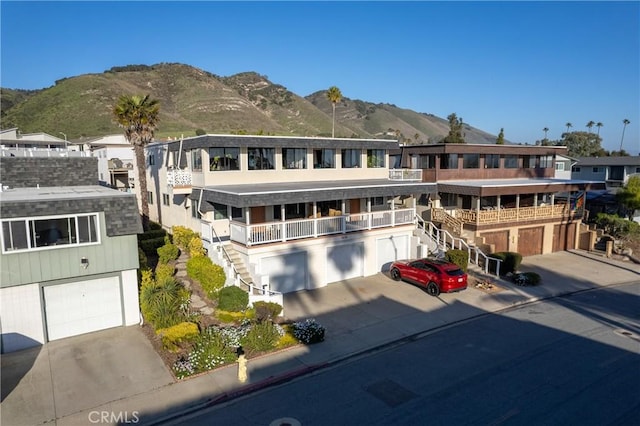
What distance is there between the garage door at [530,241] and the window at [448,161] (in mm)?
6814

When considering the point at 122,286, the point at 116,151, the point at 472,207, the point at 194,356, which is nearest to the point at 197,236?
the point at 122,286

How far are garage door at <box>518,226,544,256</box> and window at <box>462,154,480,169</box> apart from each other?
252 inches

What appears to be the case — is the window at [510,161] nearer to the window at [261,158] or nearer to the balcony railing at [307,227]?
the balcony railing at [307,227]

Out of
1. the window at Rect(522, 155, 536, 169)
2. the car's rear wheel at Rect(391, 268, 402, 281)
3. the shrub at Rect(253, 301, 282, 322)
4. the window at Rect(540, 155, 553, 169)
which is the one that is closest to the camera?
the shrub at Rect(253, 301, 282, 322)

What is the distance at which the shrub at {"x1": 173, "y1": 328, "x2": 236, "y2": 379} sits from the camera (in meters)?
13.1

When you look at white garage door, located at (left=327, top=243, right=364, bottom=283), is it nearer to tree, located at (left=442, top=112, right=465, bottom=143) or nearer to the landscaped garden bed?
the landscaped garden bed

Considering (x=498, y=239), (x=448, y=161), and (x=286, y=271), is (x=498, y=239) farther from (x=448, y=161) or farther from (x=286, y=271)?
(x=286, y=271)

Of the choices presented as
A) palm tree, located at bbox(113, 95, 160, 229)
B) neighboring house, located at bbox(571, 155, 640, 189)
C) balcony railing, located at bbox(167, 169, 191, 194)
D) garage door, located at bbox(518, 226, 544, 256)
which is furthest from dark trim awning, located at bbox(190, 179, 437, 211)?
neighboring house, located at bbox(571, 155, 640, 189)

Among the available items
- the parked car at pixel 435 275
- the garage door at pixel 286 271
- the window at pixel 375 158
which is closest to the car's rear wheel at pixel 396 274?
the parked car at pixel 435 275

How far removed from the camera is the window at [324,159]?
88.7 feet

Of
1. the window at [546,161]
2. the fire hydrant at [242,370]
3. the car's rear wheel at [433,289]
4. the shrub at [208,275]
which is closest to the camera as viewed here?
the fire hydrant at [242,370]

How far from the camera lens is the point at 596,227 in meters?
35.7

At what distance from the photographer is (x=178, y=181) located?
936 inches

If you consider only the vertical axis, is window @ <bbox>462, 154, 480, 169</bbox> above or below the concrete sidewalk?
above
